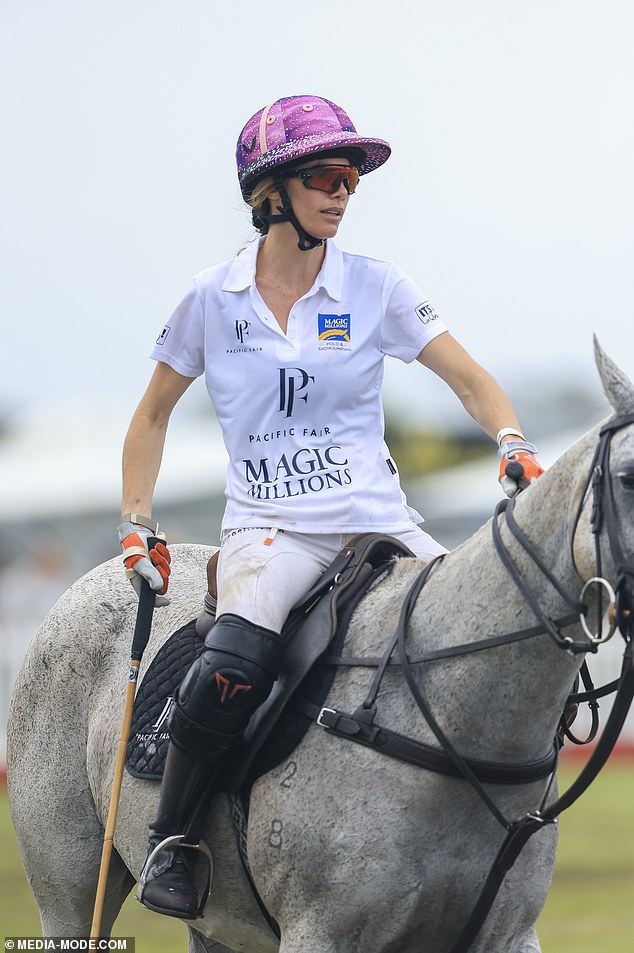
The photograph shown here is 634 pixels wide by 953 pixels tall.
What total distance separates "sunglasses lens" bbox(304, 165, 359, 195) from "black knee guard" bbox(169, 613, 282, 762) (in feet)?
4.29

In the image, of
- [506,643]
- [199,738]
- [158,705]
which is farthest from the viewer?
[158,705]

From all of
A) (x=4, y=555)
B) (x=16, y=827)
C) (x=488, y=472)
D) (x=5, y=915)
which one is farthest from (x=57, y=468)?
(x=16, y=827)

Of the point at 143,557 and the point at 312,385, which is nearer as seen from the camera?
the point at 312,385

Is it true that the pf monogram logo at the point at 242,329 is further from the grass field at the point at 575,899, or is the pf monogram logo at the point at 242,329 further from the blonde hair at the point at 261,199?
the grass field at the point at 575,899

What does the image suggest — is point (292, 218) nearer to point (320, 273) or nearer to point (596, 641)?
point (320, 273)

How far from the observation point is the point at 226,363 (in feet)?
13.3

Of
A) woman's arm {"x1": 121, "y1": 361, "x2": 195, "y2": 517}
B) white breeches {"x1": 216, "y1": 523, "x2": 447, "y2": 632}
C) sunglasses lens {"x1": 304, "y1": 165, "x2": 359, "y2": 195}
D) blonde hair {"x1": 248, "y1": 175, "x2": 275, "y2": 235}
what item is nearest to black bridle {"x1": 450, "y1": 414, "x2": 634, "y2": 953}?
white breeches {"x1": 216, "y1": 523, "x2": 447, "y2": 632}

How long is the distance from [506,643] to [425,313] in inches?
48.6

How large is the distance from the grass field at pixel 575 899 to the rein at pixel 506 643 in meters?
4.10

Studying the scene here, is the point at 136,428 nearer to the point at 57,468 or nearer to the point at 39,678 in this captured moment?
the point at 39,678

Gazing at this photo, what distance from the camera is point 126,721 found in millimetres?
4258

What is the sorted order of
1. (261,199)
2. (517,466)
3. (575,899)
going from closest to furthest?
(517,466) < (261,199) < (575,899)

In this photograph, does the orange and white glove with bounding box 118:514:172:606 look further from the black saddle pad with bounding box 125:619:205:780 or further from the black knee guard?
the black knee guard

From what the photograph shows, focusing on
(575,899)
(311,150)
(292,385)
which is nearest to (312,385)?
(292,385)
